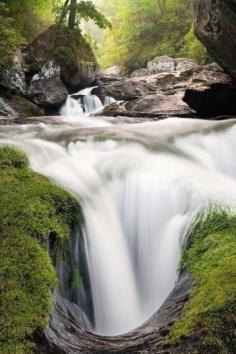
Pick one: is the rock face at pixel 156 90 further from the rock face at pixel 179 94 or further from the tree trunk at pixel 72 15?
the tree trunk at pixel 72 15

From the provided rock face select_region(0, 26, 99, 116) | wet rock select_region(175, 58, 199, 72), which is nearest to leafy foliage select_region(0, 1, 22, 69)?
rock face select_region(0, 26, 99, 116)

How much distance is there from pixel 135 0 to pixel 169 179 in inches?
1196

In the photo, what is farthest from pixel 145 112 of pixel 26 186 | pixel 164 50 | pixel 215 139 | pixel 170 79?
pixel 164 50

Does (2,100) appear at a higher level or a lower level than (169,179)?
higher

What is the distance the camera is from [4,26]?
11461mm

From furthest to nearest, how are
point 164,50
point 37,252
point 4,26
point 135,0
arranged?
1. point 135,0
2. point 164,50
3. point 4,26
4. point 37,252

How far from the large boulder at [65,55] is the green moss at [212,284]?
12.5 meters

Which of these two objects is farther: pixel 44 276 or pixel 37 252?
pixel 37 252

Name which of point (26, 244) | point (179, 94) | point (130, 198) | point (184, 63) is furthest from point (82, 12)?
point (26, 244)

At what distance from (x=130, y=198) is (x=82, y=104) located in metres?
11.1

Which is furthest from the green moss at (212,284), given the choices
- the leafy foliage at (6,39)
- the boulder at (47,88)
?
the boulder at (47,88)

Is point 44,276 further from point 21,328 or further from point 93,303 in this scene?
point 93,303

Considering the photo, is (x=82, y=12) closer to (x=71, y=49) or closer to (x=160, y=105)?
(x=71, y=49)

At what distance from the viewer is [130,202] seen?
5.56 m
